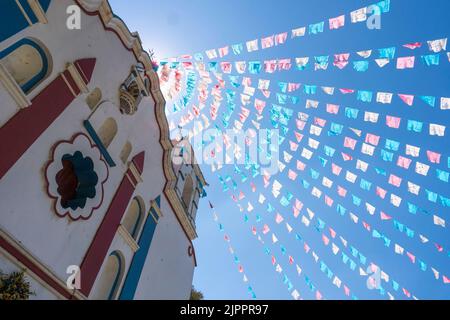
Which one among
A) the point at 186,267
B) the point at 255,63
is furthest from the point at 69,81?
the point at 186,267

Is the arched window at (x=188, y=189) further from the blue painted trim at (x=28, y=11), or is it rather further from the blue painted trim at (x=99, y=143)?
the blue painted trim at (x=28, y=11)

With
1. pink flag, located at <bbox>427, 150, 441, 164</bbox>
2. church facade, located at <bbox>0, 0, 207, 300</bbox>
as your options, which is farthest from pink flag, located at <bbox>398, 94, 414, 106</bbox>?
church facade, located at <bbox>0, 0, 207, 300</bbox>

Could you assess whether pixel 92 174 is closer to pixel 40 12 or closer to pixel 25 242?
pixel 25 242

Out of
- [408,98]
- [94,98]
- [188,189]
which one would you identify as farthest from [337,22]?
[188,189]

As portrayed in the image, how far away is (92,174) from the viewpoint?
1023cm

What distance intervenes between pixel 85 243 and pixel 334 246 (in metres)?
9.91

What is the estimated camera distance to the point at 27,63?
856cm

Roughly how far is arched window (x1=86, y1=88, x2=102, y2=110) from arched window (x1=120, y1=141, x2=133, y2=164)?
7.26 feet

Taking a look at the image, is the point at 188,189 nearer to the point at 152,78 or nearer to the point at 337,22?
the point at 152,78

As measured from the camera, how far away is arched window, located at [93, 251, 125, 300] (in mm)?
10672

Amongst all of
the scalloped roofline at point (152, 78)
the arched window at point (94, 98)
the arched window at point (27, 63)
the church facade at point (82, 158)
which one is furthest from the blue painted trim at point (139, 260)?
the arched window at point (27, 63)

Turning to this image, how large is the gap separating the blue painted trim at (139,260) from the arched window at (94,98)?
17.1 ft

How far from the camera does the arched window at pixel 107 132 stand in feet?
38.4
